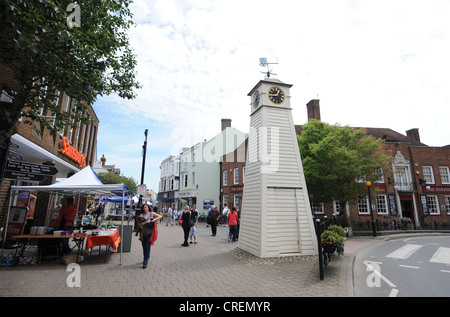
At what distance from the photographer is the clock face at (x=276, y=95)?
9.33 meters

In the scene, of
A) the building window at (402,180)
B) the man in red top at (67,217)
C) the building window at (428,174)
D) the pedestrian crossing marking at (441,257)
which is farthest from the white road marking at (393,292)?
the building window at (428,174)

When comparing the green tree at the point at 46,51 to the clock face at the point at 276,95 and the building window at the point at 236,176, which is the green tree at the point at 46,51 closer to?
the clock face at the point at 276,95

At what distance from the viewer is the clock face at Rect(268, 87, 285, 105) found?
9.33 meters

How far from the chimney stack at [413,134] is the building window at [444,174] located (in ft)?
14.8

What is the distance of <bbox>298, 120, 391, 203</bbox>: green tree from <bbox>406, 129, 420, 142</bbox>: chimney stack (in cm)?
1483

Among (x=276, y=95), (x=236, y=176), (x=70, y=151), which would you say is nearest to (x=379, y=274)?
(x=276, y=95)

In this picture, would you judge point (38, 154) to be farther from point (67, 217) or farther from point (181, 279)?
point (181, 279)

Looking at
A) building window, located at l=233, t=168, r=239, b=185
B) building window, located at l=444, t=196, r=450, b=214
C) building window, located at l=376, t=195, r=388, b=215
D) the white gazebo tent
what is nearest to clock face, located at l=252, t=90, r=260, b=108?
the white gazebo tent

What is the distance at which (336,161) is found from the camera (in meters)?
14.6

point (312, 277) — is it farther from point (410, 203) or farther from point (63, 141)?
point (410, 203)

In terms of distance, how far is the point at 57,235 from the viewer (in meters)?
6.95

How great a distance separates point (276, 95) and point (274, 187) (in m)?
3.84
